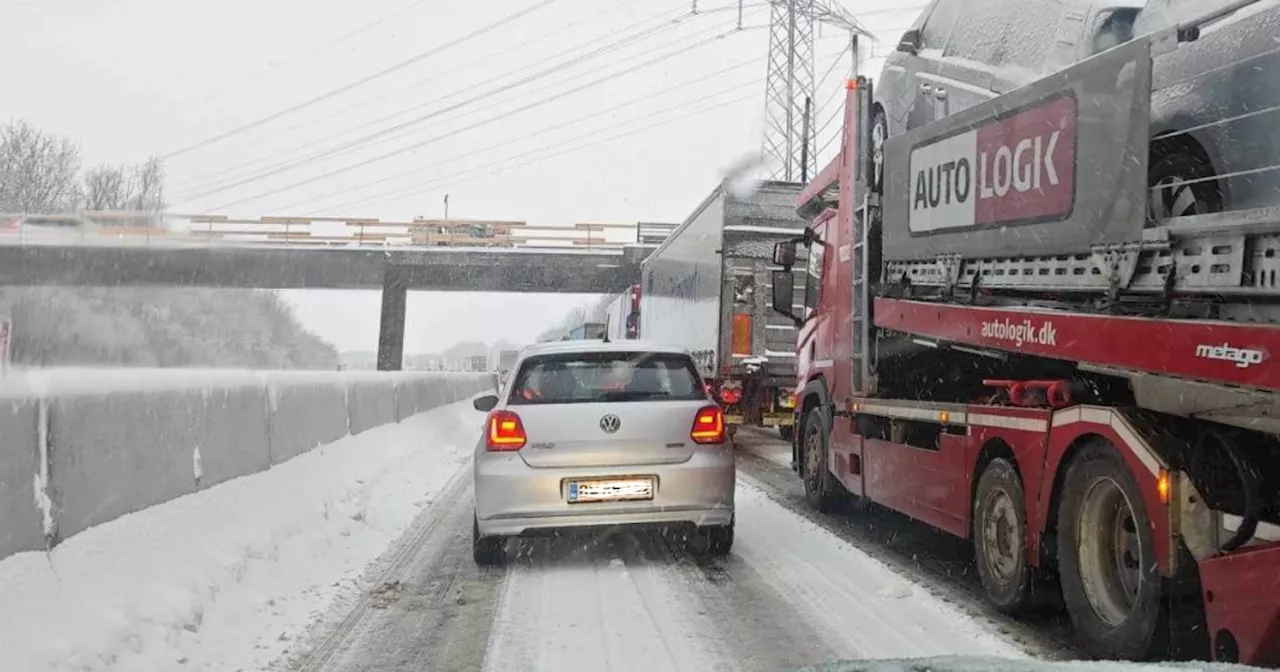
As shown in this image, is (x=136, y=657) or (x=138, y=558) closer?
(x=136, y=657)

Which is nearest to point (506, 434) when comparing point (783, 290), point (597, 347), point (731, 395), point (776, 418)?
point (597, 347)

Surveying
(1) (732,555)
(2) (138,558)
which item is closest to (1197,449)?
(1) (732,555)

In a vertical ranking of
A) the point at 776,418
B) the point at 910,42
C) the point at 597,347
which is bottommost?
the point at 776,418

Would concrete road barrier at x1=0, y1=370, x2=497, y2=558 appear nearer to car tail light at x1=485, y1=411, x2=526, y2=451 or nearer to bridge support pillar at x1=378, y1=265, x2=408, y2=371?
car tail light at x1=485, y1=411, x2=526, y2=451

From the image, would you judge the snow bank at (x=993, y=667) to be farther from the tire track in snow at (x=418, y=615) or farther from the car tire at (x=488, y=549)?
the car tire at (x=488, y=549)

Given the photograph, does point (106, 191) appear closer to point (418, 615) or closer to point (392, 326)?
point (392, 326)

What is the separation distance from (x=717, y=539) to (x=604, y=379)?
54.7 inches

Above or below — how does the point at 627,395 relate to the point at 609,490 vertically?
above

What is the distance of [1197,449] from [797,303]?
989cm

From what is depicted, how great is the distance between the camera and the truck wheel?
4.99 m

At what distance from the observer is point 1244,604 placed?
3297 millimetres

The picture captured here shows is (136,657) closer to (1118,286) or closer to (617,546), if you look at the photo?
(617,546)

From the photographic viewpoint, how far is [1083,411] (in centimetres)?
434

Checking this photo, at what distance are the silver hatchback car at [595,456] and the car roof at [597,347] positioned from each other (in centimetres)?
10
